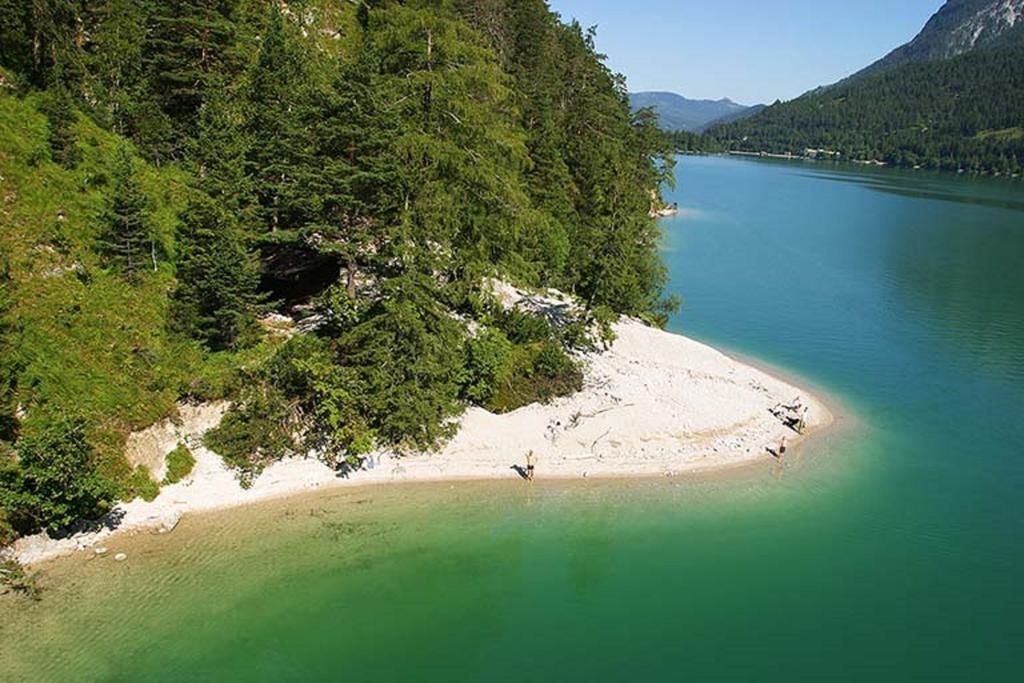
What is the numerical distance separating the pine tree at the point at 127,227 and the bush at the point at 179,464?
7730 millimetres

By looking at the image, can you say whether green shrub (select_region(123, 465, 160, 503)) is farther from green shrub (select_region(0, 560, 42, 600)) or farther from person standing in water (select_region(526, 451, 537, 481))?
person standing in water (select_region(526, 451, 537, 481))

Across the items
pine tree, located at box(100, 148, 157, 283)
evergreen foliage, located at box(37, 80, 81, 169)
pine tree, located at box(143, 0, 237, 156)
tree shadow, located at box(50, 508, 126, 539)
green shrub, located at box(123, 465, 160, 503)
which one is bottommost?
tree shadow, located at box(50, 508, 126, 539)

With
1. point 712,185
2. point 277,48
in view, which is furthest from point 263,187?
point 712,185

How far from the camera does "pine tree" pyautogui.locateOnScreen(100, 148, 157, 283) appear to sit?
2639cm

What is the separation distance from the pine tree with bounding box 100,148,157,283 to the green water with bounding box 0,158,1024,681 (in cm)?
1142

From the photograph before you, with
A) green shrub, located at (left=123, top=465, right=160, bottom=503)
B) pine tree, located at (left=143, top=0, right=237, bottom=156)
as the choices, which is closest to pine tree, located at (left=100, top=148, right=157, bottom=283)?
green shrub, located at (left=123, top=465, right=160, bottom=503)

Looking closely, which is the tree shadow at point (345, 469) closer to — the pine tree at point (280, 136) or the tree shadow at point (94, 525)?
the tree shadow at point (94, 525)

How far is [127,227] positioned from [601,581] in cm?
2306

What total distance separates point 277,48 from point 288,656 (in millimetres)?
30496

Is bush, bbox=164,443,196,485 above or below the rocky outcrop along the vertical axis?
below

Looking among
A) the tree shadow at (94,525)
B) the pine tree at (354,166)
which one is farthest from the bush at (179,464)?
the pine tree at (354,166)

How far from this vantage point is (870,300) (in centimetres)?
5894

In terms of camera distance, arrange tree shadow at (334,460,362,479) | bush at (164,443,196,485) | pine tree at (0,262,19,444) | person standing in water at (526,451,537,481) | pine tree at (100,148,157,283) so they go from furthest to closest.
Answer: person standing in water at (526,451,537,481) < pine tree at (100,148,157,283) < tree shadow at (334,460,362,479) < bush at (164,443,196,485) < pine tree at (0,262,19,444)

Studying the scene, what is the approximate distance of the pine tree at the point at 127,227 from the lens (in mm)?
26391
